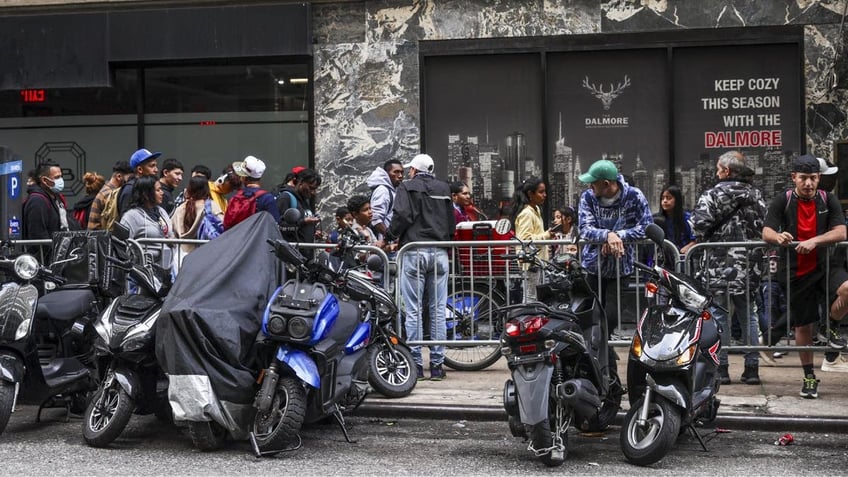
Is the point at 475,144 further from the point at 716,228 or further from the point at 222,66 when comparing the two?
the point at 716,228

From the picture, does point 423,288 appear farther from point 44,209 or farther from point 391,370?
point 44,209

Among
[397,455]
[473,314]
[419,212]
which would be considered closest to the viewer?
[397,455]

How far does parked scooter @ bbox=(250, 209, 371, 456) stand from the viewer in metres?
6.89

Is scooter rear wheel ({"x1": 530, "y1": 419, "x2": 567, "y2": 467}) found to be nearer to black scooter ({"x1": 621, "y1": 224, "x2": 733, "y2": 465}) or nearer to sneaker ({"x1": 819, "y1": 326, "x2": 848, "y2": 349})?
black scooter ({"x1": 621, "y1": 224, "x2": 733, "y2": 465})

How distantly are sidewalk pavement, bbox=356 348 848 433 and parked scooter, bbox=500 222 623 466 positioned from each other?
1153 millimetres

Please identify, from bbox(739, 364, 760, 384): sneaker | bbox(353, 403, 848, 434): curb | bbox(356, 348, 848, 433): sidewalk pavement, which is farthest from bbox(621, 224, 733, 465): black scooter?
bbox(739, 364, 760, 384): sneaker

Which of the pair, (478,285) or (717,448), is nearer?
(717,448)

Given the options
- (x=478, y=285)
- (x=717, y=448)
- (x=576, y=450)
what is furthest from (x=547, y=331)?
(x=478, y=285)

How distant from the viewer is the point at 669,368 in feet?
22.0

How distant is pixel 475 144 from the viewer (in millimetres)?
13812

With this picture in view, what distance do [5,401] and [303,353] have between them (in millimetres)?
2060

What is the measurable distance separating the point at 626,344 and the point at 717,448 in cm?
165

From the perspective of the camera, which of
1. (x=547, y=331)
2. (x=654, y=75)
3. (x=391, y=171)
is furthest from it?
(x=654, y=75)

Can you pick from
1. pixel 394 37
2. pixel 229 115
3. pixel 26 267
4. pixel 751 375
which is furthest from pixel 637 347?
pixel 229 115
